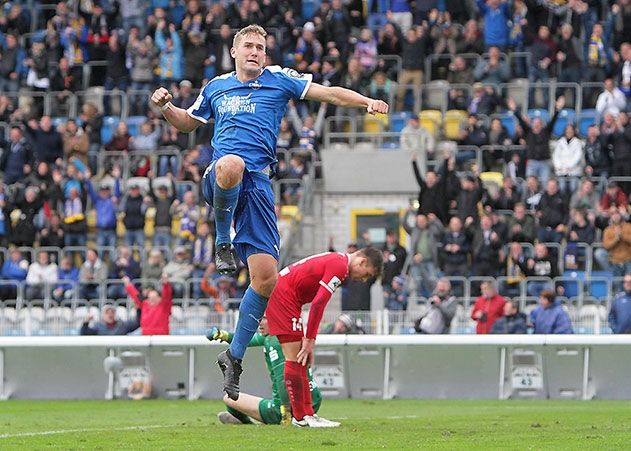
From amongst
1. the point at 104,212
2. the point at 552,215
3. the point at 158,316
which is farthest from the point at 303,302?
the point at 104,212

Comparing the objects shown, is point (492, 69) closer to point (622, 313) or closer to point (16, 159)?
point (622, 313)

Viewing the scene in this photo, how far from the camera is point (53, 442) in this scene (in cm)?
1154

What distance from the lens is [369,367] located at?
→ 22.3 m

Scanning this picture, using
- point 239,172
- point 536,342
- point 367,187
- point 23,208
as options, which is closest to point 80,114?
point 23,208

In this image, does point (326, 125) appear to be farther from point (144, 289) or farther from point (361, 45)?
point (144, 289)

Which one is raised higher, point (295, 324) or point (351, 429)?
point (295, 324)

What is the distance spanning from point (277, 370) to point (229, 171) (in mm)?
2863

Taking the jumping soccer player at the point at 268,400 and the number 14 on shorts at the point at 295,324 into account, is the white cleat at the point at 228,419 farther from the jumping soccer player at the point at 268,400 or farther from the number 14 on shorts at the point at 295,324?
the number 14 on shorts at the point at 295,324

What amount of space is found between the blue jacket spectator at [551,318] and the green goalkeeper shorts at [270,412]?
9659 millimetres

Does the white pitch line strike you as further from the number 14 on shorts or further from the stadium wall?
the stadium wall

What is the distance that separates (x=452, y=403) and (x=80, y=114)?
52.9 ft

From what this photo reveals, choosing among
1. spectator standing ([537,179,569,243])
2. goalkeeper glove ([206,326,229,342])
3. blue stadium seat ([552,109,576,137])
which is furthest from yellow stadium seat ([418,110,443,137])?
goalkeeper glove ([206,326,229,342])

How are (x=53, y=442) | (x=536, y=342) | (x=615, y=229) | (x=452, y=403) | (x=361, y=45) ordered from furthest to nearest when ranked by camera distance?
(x=361, y=45), (x=615, y=229), (x=536, y=342), (x=452, y=403), (x=53, y=442)

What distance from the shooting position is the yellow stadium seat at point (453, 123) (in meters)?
30.7
